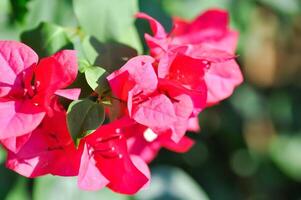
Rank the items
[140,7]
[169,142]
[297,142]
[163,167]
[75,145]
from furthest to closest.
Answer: [297,142], [163,167], [140,7], [169,142], [75,145]

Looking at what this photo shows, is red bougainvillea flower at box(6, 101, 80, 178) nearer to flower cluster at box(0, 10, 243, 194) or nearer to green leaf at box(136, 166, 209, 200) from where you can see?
flower cluster at box(0, 10, 243, 194)

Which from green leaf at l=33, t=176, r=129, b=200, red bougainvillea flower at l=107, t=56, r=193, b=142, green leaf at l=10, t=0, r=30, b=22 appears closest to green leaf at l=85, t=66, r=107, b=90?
red bougainvillea flower at l=107, t=56, r=193, b=142

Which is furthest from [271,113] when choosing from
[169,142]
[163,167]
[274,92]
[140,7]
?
[169,142]

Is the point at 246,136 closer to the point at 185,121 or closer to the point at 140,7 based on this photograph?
the point at 140,7

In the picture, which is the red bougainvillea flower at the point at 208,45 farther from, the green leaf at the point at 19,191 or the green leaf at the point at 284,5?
the green leaf at the point at 284,5

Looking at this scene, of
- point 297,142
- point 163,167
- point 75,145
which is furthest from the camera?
point 297,142

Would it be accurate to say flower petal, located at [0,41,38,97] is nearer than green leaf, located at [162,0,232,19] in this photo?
Yes

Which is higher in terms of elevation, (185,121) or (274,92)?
(185,121)
